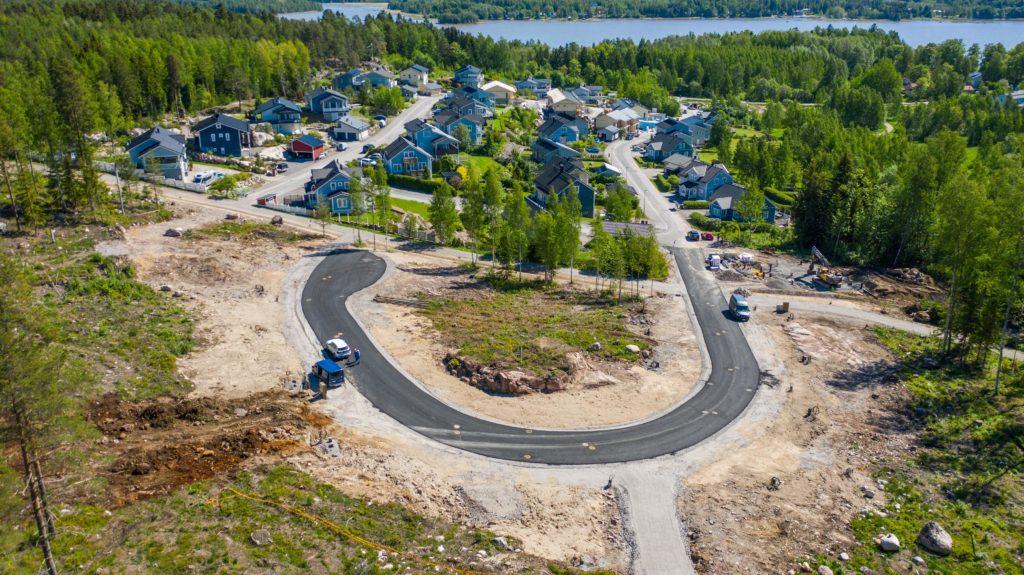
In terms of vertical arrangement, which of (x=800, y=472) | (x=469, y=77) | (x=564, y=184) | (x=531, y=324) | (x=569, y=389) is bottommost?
(x=800, y=472)

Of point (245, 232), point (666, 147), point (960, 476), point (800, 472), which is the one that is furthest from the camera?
point (666, 147)

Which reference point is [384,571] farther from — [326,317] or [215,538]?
[326,317]

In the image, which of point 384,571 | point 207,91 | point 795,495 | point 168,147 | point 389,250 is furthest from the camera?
point 207,91

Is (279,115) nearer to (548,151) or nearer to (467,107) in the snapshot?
(467,107)

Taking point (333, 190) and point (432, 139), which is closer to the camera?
point (333, 190)

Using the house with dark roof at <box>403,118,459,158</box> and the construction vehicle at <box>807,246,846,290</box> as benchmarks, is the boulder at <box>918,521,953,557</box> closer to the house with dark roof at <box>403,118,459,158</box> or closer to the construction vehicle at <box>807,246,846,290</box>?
the construction vehicle at <box>807,246,846,290</box>

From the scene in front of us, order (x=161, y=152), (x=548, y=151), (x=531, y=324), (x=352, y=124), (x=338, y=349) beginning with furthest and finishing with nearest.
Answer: (x=352, y=124) → (x=548, y=151) → (x=161, y=152) → (x=531, y=324) → (x=338, y=349)

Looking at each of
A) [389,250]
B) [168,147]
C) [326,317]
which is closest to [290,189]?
[168,147]

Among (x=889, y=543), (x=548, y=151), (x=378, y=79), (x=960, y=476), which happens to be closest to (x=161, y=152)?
(x=548, y=151)
